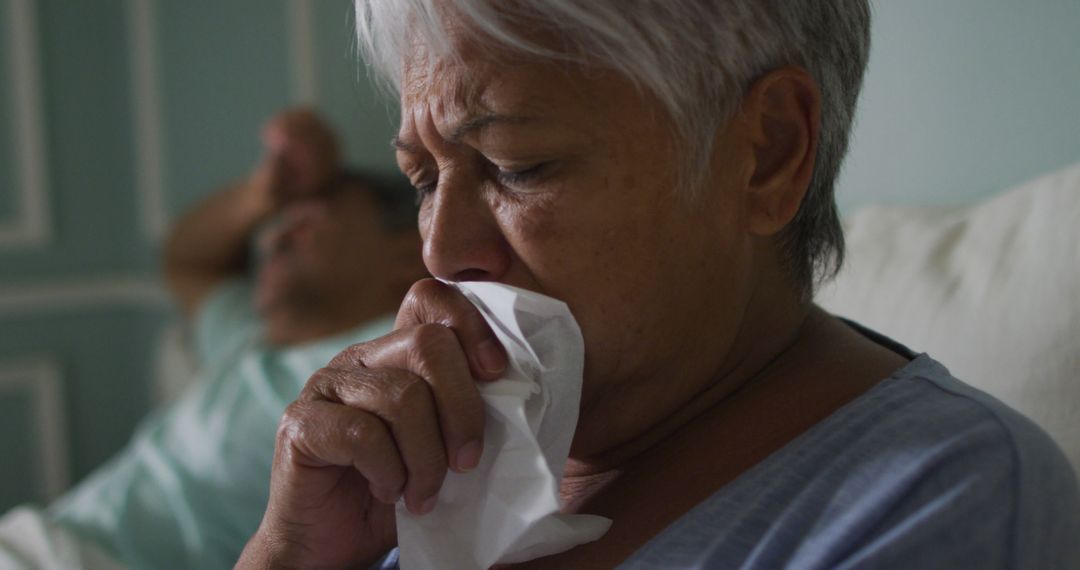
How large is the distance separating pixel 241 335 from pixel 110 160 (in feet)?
3.47

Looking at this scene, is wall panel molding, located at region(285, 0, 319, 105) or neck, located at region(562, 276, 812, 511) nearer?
neck, located at region(562, 276, 812, 511)

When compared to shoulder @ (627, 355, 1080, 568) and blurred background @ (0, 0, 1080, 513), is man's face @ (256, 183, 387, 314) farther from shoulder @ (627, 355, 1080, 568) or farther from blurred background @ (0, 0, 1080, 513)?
shoulder @ (627, 355, 1080, 568)

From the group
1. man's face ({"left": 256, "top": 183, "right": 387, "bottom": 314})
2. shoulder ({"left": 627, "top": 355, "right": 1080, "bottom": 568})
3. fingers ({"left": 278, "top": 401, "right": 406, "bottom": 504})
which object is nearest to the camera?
shoulder ({"left": 627, "top": 355, "right": 1080, "bottom": 568})

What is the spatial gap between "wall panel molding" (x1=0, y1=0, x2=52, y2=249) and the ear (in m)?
2.67

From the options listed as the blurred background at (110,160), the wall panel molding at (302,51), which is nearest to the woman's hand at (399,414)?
the blurred background at (110,160)

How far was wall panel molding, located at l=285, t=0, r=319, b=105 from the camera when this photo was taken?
262 centimetres

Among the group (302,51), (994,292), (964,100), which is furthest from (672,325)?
(302,51)

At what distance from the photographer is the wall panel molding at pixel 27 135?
2.88 meters

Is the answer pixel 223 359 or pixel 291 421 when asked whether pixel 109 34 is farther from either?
pixel 291 421

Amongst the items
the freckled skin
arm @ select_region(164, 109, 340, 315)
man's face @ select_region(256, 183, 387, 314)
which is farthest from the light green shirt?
the freckled skin

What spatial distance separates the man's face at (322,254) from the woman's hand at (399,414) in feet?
4.75

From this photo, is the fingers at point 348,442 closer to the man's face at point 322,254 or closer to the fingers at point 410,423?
the fingers at point 410,423

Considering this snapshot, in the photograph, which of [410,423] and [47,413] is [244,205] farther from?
[410,423]

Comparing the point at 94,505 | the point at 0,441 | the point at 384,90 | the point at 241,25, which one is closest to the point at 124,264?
the point at 0,441
